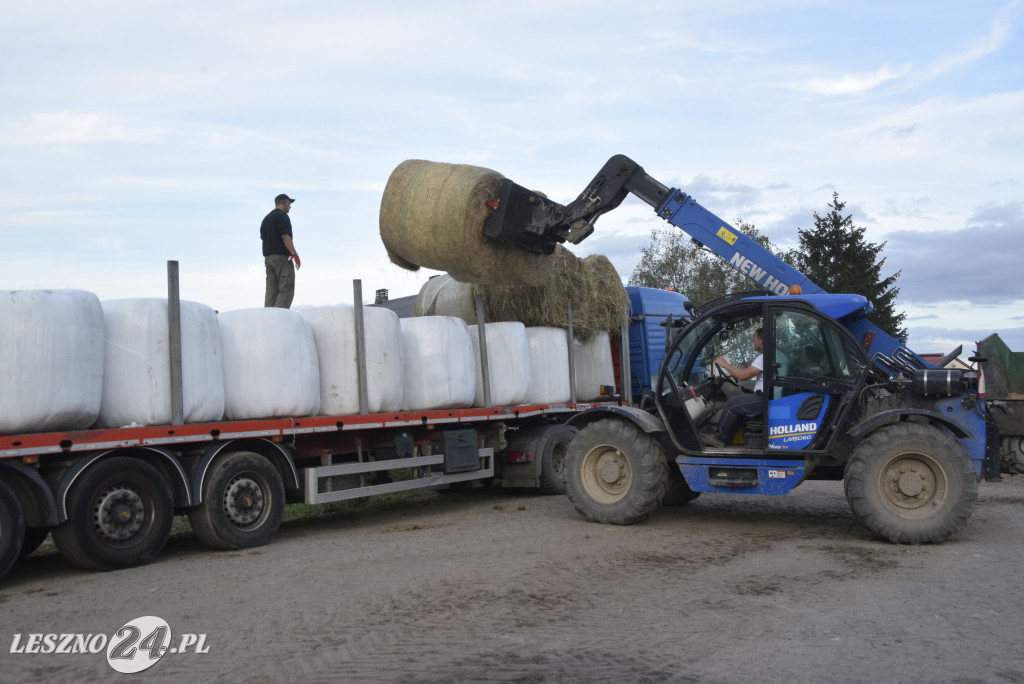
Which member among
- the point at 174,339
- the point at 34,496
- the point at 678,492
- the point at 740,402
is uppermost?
the point at 174,339

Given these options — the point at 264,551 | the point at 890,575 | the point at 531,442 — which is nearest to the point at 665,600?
the point at 890,575

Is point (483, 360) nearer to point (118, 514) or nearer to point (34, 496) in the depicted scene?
point (118, 514)

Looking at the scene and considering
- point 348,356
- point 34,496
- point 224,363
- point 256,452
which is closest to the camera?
point 34,496

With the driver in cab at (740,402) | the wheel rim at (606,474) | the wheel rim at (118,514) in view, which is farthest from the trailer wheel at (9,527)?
the driver in cab at (740,402)

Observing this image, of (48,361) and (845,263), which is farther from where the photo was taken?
(845,263)

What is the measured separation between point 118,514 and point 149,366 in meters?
1.23

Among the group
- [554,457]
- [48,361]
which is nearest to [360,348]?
[48,361]

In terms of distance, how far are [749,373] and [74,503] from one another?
6074 mm

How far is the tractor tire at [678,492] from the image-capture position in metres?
10.3

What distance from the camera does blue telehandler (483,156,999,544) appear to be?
314 inches

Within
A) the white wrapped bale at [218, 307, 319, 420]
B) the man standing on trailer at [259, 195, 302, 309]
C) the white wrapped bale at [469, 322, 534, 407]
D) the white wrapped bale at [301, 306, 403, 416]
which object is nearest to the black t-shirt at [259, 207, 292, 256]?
the man standing on trailer at [259, 195, 302, 309]

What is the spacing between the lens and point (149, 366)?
24.9 feet

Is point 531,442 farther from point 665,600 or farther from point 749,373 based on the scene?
point 665,600

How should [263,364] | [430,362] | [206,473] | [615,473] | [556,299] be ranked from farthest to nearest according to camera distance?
[556,299]
[430,362]
[615,473]
[263,364]
[206,473]
